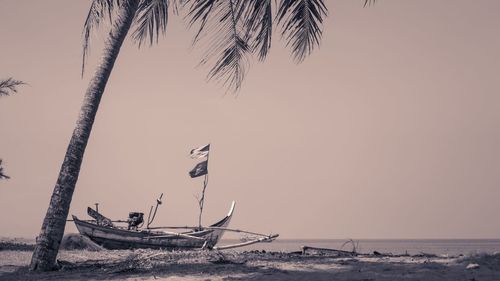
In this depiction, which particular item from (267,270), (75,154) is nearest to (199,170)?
(75,154)

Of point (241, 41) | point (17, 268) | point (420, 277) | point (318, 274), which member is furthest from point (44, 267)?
point (420, 277)

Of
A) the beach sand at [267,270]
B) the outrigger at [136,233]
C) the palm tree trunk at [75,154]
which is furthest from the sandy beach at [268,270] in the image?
the outrigger at [136,233]

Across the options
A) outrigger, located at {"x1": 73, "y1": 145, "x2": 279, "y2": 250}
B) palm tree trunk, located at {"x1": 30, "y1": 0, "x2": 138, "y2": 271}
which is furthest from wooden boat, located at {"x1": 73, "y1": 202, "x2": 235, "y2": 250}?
palm tree trunk, located at {"x1": 30, "y1": 0, "x2": 138, "y2": 271}

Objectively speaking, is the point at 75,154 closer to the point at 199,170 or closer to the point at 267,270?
the point at 267,270

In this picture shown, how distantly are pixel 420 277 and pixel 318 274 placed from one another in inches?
66.8

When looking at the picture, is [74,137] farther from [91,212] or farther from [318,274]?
A: [91,212]

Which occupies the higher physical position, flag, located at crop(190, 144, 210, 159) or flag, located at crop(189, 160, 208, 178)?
flag, located at crop(190, 144, 210, 159)

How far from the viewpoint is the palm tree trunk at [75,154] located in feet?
32.6

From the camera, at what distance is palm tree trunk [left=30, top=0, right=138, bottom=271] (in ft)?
32.6

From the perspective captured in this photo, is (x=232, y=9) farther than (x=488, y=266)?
Yes

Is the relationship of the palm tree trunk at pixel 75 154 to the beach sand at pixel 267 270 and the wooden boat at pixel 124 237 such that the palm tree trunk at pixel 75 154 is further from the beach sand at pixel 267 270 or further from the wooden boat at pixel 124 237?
the wooden boat at pixel 124 237

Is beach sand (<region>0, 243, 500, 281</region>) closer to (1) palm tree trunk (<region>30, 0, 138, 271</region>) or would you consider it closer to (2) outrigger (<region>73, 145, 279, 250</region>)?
(1) palm tree trunk (<region>30, 0, 138, 271</region>)

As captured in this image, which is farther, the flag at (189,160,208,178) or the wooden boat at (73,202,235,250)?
the flag at (189,160,208,178)

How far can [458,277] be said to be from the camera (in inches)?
277
